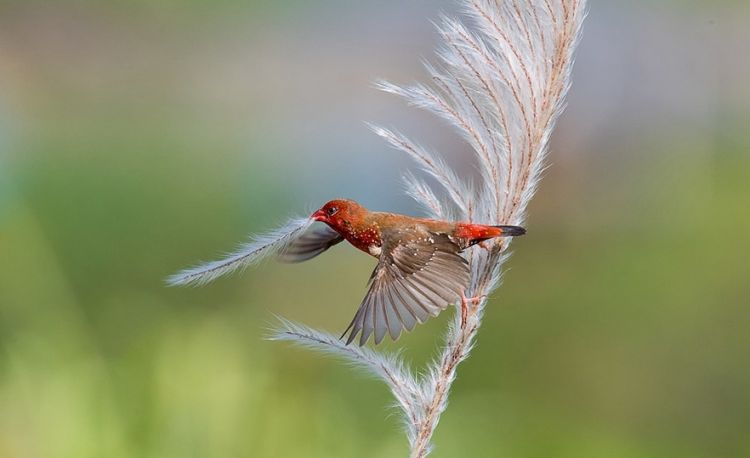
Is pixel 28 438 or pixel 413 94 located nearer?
pixel 413 94

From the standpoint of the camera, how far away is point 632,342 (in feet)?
6.59

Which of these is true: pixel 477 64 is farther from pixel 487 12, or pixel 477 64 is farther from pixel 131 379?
pixel 131 379

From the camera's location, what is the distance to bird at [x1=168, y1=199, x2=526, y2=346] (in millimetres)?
410

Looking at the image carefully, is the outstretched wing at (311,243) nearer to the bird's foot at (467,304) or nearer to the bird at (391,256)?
the bird at (391,256)

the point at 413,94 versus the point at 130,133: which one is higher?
the point at 130,133

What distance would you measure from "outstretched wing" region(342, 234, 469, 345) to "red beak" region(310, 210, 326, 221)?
4 centimetres

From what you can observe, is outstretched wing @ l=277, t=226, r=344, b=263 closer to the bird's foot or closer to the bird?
the bird

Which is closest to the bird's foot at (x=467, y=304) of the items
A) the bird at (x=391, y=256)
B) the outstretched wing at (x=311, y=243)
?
the bird at (x=391, y=256)

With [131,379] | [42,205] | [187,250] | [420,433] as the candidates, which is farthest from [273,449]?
[42,205]

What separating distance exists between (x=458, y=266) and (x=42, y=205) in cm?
197

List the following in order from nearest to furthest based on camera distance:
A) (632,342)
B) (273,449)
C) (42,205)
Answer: (273,449)
(632,342)
(42,205)

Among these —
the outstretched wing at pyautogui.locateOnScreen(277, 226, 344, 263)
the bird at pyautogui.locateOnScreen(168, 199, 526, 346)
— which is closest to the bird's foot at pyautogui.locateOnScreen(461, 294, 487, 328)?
the bird at pyautogui.locateOnScreen(168, 199, 526, 346)

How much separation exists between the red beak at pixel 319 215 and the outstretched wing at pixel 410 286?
4 centimetres

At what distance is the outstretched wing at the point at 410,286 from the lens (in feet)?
1.36
